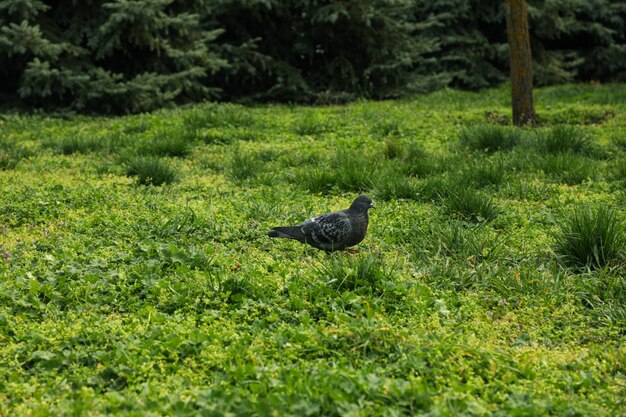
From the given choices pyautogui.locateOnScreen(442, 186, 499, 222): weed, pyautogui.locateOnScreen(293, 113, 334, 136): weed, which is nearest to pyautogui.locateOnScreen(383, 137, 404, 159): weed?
pyautogui.locateOnScreen(293, 113, 334, 136): weed

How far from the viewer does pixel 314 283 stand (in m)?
4.93

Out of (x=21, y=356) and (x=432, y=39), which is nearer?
(x=21, y=356)

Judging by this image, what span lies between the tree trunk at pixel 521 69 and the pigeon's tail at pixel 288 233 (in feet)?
23.1

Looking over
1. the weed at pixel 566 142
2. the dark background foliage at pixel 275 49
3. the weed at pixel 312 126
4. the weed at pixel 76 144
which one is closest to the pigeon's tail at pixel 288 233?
the weed at pixel 566 142

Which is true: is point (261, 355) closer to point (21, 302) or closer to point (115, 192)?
point (21, 302)

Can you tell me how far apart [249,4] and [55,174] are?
7.09 meters

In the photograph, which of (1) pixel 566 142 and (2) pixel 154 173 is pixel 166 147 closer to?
(2) pixel 154 173

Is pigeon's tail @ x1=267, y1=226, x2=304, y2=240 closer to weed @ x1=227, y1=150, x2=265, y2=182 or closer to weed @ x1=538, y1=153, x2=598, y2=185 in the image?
weed @ x1=227, y1=150, x2=265, y2=182

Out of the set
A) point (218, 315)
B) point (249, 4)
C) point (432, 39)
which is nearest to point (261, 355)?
point (218, 315)

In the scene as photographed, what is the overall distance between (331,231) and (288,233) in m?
0.39

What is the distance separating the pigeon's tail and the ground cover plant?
0.67 ft

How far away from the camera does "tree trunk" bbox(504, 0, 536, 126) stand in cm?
1138

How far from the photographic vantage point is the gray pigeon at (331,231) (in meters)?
5.67

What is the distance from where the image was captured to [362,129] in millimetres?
11336
